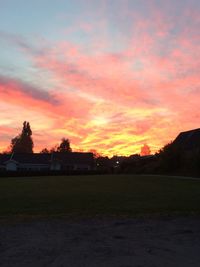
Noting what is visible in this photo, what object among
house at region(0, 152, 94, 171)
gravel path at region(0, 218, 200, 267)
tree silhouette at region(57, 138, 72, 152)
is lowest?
gravel path at region(0, 218, 200, 267)

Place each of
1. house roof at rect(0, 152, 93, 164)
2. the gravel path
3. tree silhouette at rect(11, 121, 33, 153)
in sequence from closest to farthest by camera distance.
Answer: the gravel path < house roof at rect(0, 152, 93, 164) < tree silhouette at rect(11, 121, 33, 153)

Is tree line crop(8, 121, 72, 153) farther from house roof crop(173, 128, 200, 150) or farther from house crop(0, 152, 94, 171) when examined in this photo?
house roof crop(173, 128, 200, 150)

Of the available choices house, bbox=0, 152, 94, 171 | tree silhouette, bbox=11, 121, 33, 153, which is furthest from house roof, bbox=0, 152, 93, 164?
tree silhouette, bbox=11, 121, 33, 153

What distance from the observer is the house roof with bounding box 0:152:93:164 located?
10650 cm

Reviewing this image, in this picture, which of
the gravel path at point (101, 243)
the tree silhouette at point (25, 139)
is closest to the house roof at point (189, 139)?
the gravel path at point (101, 243)

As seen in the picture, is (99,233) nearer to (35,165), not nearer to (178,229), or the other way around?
(178,229)

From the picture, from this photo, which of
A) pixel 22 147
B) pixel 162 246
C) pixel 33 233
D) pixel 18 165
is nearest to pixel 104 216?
pixel 33 233

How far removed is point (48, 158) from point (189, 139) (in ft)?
134

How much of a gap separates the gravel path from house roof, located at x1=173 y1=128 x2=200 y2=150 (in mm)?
65246

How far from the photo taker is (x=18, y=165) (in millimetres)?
105312

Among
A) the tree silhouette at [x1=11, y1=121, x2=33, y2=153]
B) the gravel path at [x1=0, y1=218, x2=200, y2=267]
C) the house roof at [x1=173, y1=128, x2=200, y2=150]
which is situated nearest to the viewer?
the gravel path at [x1=0, y1=218, x2=200, y2=267]

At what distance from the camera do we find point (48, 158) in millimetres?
109188

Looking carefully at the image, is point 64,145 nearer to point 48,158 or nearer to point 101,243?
point 48,158

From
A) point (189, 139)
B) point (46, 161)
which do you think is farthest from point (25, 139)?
point (189, 139)
